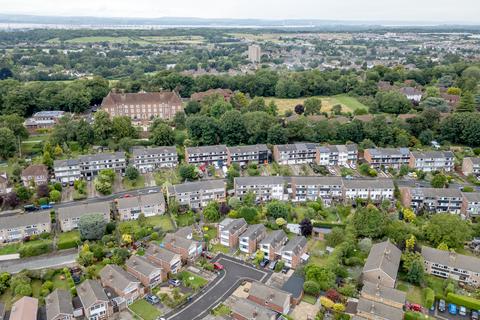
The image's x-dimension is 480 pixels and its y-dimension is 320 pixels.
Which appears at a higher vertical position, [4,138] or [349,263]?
[4,138]

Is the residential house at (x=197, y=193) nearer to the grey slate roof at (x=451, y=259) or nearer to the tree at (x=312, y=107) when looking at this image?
the grey slate roof at (x=451, y=259)

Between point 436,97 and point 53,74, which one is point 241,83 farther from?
point 53,74

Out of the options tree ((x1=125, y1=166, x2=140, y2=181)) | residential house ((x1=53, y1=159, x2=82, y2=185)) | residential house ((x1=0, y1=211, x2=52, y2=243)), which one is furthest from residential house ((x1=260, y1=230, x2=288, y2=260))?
residential house ((x1=53, y1=159, x2=82, y2=185))

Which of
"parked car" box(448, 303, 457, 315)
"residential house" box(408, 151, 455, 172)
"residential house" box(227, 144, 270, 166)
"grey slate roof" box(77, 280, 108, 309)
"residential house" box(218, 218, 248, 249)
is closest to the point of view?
"grey slate roof" box(77, 280, 108, 309)

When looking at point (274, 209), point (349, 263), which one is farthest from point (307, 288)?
point (274, 209)

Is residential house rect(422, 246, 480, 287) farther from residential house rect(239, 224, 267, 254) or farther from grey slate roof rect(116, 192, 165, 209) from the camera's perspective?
grey slate roof rect(116, 192, 165, 209)

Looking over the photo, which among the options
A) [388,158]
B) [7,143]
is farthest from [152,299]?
[388,158]
